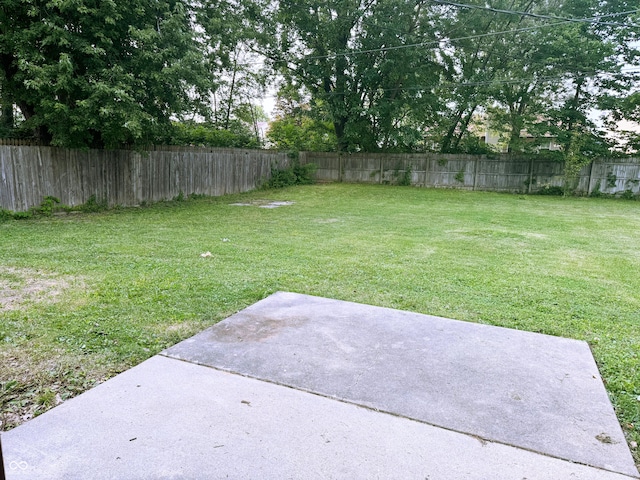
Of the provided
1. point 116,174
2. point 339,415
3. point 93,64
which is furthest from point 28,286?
point 116,174

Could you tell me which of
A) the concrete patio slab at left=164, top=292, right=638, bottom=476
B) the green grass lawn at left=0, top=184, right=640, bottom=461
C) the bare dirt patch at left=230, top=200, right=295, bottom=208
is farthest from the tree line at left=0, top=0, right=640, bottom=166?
the concrete patio slab at left=164, top=292, right=638, bottom=476

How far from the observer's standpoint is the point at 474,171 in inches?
683

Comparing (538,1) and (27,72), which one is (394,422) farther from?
(538,1)

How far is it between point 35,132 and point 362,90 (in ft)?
43.5

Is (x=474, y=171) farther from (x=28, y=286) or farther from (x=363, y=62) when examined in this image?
(x=28, y=286)

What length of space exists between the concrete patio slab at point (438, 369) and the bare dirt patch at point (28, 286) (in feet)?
5.62

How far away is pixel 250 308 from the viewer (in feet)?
11.3

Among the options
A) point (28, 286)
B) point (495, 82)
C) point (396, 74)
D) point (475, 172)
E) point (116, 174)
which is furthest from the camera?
point (475, 172)

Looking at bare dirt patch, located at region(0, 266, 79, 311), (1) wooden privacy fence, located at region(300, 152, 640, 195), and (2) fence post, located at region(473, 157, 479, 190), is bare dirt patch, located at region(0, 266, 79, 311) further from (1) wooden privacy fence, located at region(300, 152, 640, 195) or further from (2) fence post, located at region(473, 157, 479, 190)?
(2) fence post, located at region(473, 157, 479, 190)

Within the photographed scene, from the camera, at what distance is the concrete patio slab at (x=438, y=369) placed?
1.88m

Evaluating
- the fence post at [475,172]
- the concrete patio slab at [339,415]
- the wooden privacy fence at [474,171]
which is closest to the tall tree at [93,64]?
the concrete patio slab at [339,415]

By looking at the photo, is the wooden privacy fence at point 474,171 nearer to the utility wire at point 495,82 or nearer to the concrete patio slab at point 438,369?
the utility wire at point 495,82

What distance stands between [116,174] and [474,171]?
13.5 meters

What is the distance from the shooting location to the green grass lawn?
8.46 ft
